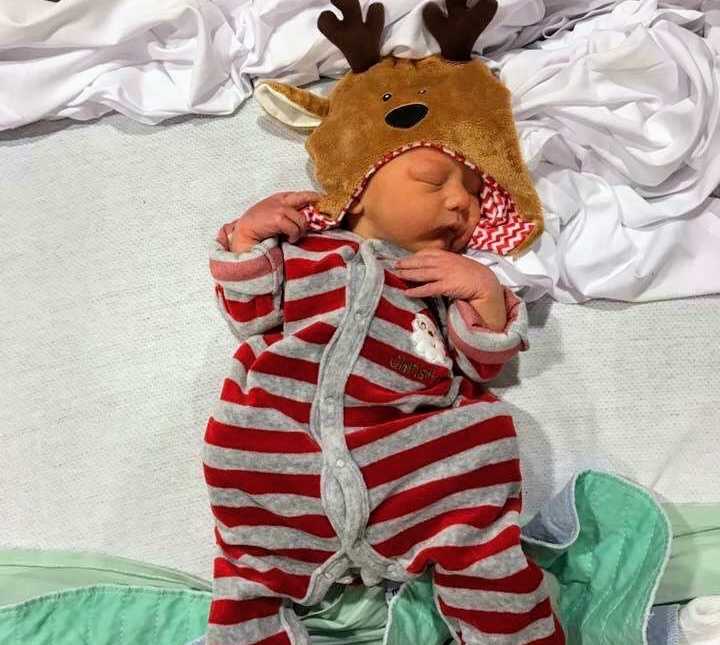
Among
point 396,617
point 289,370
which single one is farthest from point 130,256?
point 396,617

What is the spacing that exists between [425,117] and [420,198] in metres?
0.09

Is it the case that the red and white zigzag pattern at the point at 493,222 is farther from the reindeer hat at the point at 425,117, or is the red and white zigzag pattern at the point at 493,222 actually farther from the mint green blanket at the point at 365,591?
the mint green blanket at the point at 365,591

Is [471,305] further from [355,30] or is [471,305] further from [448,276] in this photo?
[355,30]

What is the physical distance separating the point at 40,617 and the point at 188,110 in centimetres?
67

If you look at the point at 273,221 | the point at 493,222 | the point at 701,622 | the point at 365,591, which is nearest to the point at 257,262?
the point at 273,221

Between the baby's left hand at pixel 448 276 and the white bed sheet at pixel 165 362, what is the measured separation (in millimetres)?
170

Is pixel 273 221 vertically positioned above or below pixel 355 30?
below

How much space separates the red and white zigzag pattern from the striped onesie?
0.05 meters

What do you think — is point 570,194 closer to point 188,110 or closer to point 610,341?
point 610,341

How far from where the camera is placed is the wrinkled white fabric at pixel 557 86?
0.99m

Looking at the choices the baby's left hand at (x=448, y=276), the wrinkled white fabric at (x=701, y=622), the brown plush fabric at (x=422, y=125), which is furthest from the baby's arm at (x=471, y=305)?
the wrinkled white fabric at (x=701, y=622)

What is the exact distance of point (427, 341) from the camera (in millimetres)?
918

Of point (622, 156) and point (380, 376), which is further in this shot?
point (622, 156)

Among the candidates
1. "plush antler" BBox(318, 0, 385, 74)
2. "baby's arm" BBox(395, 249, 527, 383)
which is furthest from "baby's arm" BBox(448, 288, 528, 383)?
"plush antler" BBox(318, 0, 385, 74)
